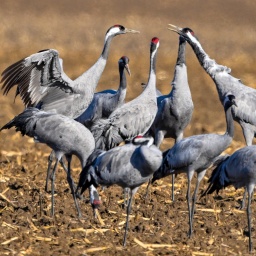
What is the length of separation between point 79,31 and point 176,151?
13.3 m

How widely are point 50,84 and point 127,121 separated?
0.84 m

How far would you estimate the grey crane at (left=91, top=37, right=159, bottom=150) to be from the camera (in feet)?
29.9

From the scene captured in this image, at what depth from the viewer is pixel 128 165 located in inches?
291

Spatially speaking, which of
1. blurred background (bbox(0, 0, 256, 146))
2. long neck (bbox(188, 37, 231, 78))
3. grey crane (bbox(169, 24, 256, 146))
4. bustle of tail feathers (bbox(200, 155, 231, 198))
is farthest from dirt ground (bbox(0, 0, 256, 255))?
long neck (bbox(188, 37, 231, 78))

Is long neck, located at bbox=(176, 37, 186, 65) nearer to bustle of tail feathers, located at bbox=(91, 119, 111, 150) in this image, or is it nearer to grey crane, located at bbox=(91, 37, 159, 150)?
grey crane, located at bbox=(91, 37, 159, 150)

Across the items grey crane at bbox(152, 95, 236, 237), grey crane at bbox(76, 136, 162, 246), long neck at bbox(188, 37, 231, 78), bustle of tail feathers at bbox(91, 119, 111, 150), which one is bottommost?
grey crane at bbox(76, 136, 162, 246)

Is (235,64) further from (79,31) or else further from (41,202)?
(41,202)

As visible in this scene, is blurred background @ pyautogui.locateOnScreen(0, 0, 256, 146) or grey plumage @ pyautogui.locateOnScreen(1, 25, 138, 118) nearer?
grey plumage @ pyautogui.locateOnScreen(1, 25, 138, 118)

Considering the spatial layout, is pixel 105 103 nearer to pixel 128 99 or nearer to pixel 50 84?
pixel 50 84

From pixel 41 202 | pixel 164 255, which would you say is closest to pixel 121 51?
pixel 41 202

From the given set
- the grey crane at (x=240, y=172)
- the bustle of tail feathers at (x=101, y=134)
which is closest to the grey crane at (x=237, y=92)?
the bustle of tail feathers at (x=101, y=134)

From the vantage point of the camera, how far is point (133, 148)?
24.6 ft

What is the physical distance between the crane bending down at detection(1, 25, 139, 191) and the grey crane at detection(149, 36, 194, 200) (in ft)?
2.29

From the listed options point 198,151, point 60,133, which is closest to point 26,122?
point 60,133
